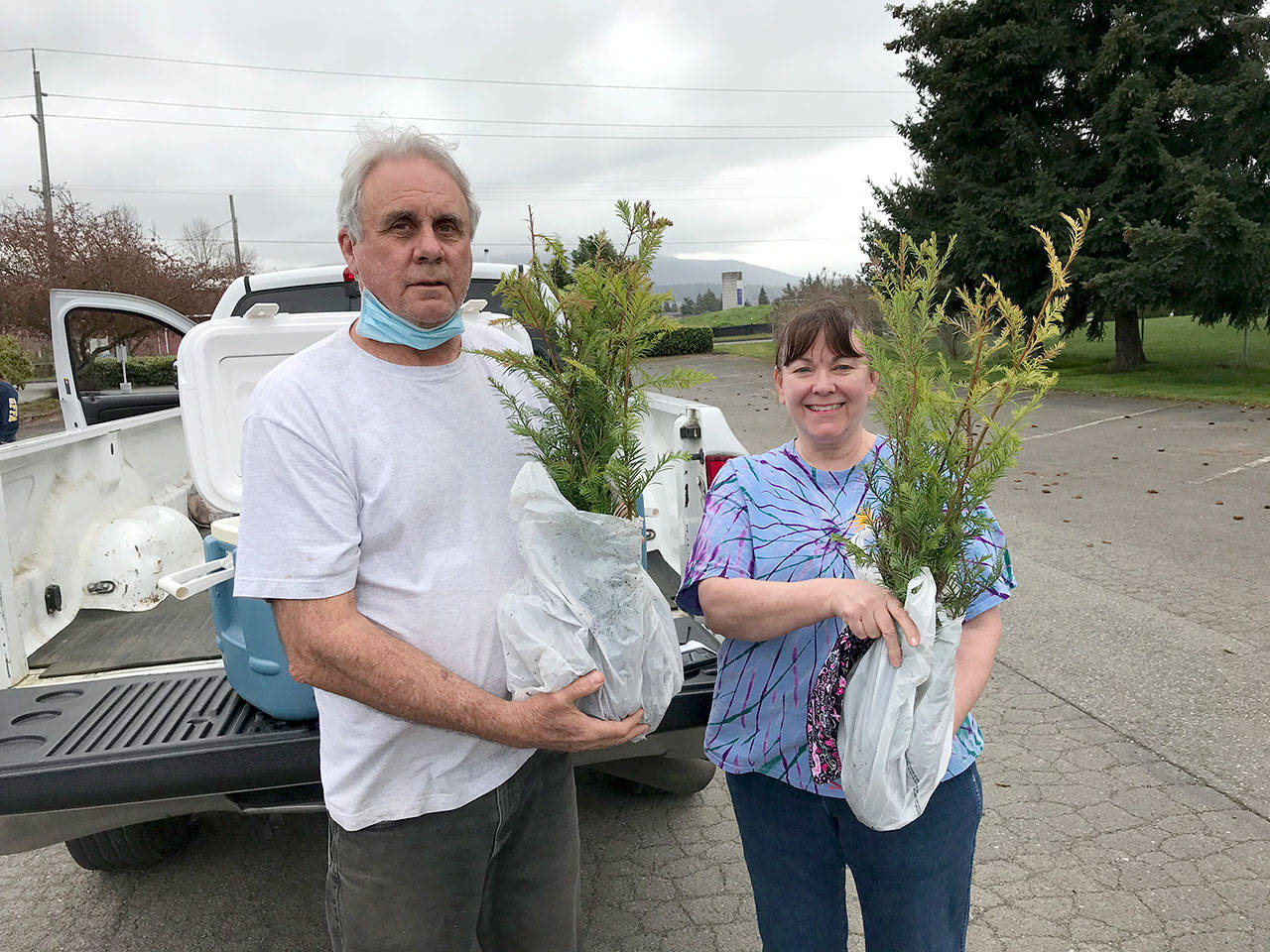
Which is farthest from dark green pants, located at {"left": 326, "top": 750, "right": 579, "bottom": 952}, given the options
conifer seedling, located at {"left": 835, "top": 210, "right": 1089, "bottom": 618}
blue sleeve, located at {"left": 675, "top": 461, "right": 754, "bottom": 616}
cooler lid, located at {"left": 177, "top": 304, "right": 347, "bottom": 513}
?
cooler lid, located at {"left": 177, "top": 304, "right": 347, "bottom": 513}

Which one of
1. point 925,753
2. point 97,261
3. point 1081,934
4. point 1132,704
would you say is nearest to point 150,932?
point 925,753

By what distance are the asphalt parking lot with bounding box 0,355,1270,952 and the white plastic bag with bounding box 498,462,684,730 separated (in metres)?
1.67

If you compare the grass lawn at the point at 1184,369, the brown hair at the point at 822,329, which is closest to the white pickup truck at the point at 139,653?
the brown hair at the point at 822,329

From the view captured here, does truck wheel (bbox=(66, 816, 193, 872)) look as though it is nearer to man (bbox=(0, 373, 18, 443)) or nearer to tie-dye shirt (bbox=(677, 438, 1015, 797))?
tie-dye shirt (bbox=(677, 438, 1015, 797))

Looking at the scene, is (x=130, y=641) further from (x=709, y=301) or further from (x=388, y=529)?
(x=709, y=301)

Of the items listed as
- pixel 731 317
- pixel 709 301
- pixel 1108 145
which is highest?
pixel 1108 145

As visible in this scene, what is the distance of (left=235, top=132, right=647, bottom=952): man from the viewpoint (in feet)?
5.50

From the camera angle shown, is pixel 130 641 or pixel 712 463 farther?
pixel 130 641

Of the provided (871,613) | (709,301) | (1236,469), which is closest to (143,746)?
(871,613)

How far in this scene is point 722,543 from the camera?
1.98m

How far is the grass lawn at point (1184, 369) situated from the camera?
54.9 feet

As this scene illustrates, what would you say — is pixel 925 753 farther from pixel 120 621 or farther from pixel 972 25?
pixel 972 25

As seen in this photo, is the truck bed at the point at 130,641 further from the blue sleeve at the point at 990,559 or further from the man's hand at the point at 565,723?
the blue sleeve at the point at 990,559

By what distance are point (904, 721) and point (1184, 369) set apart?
2215cm
